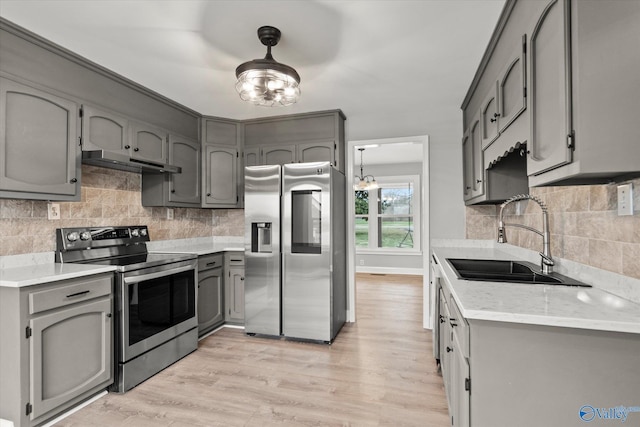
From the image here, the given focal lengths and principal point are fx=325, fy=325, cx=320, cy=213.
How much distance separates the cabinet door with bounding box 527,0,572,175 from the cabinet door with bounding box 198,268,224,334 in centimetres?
305

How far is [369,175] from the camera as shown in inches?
283

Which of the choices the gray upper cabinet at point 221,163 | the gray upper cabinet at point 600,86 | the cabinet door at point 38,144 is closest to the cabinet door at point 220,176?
the gray upper cabinet at point 221,163

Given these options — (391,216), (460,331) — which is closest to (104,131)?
(460,331)

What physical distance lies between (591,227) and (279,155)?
9.87 feet

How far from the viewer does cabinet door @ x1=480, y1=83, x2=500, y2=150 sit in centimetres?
204

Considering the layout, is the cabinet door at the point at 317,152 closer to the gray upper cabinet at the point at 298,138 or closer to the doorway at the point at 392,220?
the gray upper cabinet at the point at 298,138

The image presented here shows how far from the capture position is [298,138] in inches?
150

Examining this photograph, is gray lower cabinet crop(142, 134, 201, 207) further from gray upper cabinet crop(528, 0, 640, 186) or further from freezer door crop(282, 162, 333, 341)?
gray upper cabinet crop(528, 0, 640, 186)

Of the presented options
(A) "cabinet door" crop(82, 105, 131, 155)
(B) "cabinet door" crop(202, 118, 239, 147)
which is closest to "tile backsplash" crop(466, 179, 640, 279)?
(B) "cabinet door" crop(202, 118, 239, 147)

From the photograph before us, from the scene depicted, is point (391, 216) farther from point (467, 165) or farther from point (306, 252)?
point (306, 252)

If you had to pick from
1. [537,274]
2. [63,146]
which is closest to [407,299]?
[537,274]

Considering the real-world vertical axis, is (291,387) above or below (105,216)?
below

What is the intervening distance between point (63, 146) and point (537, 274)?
326 cm

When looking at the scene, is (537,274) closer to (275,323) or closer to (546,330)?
(546,330)
